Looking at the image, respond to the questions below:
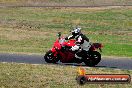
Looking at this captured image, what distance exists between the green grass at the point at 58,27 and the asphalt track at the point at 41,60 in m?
2.36

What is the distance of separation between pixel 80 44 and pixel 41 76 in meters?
4.59

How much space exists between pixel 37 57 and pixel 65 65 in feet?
10.5

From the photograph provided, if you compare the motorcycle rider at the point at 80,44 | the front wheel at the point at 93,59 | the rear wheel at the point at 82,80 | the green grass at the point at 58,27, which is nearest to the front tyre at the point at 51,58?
the motorcycle rider at the point at 80,44

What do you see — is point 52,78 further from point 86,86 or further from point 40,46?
point 40,46

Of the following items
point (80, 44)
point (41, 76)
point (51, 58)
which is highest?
point (80, 44)

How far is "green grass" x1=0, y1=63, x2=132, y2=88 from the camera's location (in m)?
17.7

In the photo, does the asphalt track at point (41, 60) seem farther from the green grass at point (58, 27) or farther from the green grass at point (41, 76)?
the green grass at point (58, 27)

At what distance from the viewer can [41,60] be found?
24719 millimetres

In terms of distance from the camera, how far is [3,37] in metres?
35.9

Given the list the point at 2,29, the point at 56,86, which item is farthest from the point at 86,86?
the point at 2,29

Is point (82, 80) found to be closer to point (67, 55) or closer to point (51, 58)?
point (67, 55)

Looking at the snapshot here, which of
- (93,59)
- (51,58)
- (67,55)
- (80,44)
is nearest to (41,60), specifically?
(51,58)

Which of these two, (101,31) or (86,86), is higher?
(86,86)

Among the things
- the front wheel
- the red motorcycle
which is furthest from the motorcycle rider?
the front wheel
